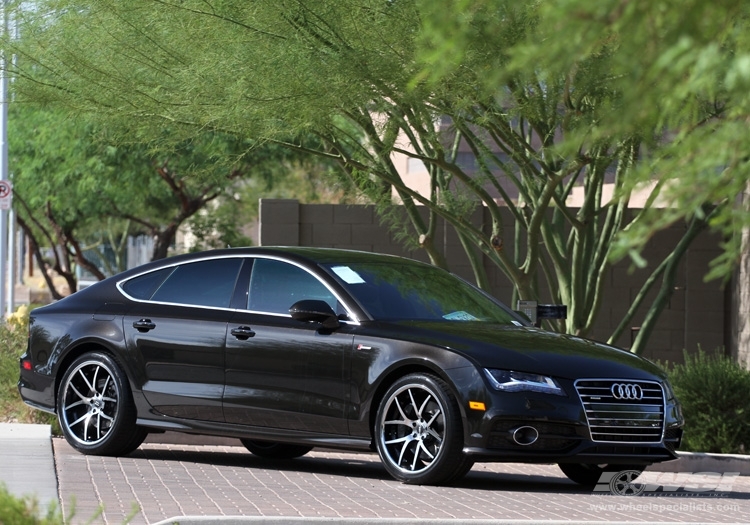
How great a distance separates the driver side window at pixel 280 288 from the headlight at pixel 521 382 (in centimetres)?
151

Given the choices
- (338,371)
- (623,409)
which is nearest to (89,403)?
(338,371)

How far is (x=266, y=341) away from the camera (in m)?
10.0

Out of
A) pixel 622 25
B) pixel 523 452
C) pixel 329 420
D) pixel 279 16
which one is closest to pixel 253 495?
pixel 329 420

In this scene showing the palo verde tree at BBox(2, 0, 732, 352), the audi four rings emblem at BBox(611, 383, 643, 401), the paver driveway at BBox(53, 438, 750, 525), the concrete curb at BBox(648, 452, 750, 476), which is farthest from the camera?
the concrete curb at BBox(648, 452, 750, 476)

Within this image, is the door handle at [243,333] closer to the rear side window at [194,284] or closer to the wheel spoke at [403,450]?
the rear side window at [194,284]

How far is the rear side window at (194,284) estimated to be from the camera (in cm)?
1052

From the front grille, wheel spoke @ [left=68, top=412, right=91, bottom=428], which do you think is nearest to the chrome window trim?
wheel spoke @ [left=68, top=412, right=91, bottom=428]

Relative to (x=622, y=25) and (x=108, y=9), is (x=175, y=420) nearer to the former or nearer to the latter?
(x=108, y=9)

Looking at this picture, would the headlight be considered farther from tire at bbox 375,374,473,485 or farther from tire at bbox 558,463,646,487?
tire at bbox 558,463,646,487

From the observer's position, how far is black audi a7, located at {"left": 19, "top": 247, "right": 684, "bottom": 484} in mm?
9039

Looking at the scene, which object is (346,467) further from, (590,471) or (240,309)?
(590,471)

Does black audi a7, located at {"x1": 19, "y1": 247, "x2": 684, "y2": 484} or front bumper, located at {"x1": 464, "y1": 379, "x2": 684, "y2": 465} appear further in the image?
black audi a7, located at {"x1": 19, "y1": 247, "x2": 684, "y2": 484}

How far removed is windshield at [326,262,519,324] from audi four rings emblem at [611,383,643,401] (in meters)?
1.30

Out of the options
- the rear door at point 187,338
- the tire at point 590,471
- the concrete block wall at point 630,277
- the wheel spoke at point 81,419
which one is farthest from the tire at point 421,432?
the concrete block wall at point 630,277
